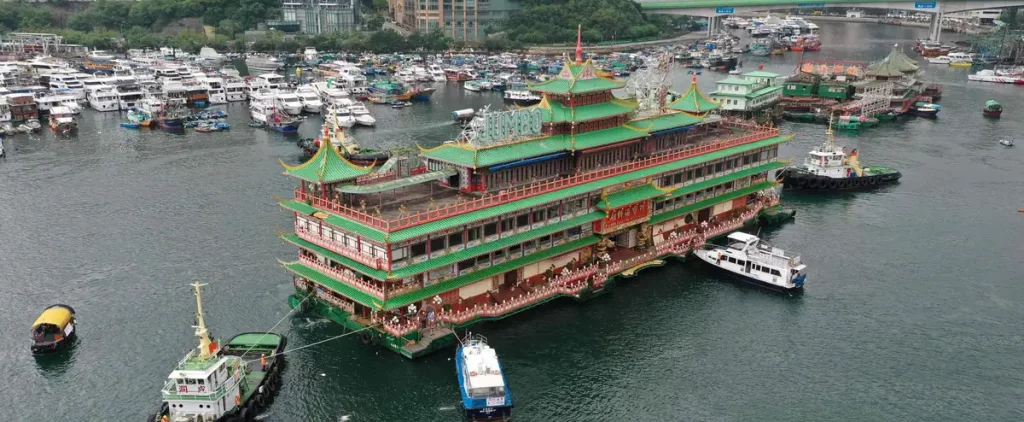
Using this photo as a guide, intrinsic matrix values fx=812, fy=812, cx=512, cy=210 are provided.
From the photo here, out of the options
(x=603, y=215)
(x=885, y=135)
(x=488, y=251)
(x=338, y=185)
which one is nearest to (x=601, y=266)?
(x=603, y=215)

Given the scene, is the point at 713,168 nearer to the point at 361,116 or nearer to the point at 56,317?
the point at 56,317

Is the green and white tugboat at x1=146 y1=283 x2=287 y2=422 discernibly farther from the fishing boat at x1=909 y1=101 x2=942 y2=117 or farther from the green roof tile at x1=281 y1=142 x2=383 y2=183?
the fishing boat at x1=909 y1=101 x2=942 y2=117

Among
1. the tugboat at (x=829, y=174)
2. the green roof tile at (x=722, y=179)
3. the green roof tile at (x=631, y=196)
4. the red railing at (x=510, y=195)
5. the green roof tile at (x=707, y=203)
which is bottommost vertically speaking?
the tugboat at (x=829, y=174)

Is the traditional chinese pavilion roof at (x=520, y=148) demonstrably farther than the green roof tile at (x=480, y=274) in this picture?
Yes

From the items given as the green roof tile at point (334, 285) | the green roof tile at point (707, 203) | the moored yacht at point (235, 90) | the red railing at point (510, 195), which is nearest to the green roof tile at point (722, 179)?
the green roof tile at point (707, 203)

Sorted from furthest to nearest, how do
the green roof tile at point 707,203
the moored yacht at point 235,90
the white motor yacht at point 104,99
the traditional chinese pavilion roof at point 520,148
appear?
the moored yacht at point 235,90
the white motor yacht at point 104,99
the green roof tile at point 707,203
the traditional chinese pavilion roof at point 520,148

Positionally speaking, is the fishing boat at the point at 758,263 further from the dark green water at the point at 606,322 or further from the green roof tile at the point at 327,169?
the green roof tile at the point at 327,169

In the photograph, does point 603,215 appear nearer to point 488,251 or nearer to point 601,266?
point 601,266

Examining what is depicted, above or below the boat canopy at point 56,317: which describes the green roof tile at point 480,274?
above

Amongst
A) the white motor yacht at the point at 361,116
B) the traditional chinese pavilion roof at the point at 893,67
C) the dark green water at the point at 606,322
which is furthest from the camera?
the traditional chinese pavilion roof at the point at 893,67
